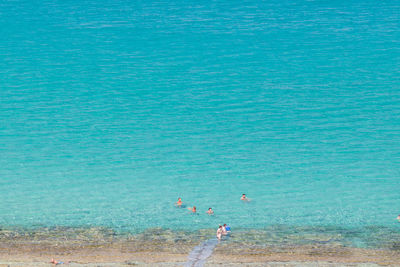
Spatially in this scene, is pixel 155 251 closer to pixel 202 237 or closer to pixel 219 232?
pixel 202 237

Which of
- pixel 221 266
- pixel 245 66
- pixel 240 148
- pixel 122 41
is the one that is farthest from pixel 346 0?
pixel 221 266

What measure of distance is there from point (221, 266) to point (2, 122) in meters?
23.5

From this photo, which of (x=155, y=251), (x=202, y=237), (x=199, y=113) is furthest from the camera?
(x=199, y=113)

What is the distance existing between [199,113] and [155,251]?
56.9 ft

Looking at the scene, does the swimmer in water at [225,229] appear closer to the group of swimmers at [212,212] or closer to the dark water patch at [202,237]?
the group of swimmers at [212,212]

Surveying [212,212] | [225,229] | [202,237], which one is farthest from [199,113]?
[202,237]

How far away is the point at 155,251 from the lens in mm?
29516

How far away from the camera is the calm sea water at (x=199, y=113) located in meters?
34.6

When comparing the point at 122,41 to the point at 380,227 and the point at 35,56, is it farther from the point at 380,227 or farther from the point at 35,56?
the point at 380,227

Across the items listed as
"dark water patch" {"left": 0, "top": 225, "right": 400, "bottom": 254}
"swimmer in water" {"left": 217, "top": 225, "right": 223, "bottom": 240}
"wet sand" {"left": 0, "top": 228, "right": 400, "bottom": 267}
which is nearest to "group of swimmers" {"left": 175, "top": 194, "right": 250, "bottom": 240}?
"swimmer in water" {"left": 217, "top": 225, "right": 223, "bottom": 240}

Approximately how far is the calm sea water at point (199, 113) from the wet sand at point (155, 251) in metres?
1.44

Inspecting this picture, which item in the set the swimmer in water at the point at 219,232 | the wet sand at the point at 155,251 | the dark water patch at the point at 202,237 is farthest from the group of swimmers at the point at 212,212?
the wet sand at the point at 155,251

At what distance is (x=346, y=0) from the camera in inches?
2496

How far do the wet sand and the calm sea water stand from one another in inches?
56.9
